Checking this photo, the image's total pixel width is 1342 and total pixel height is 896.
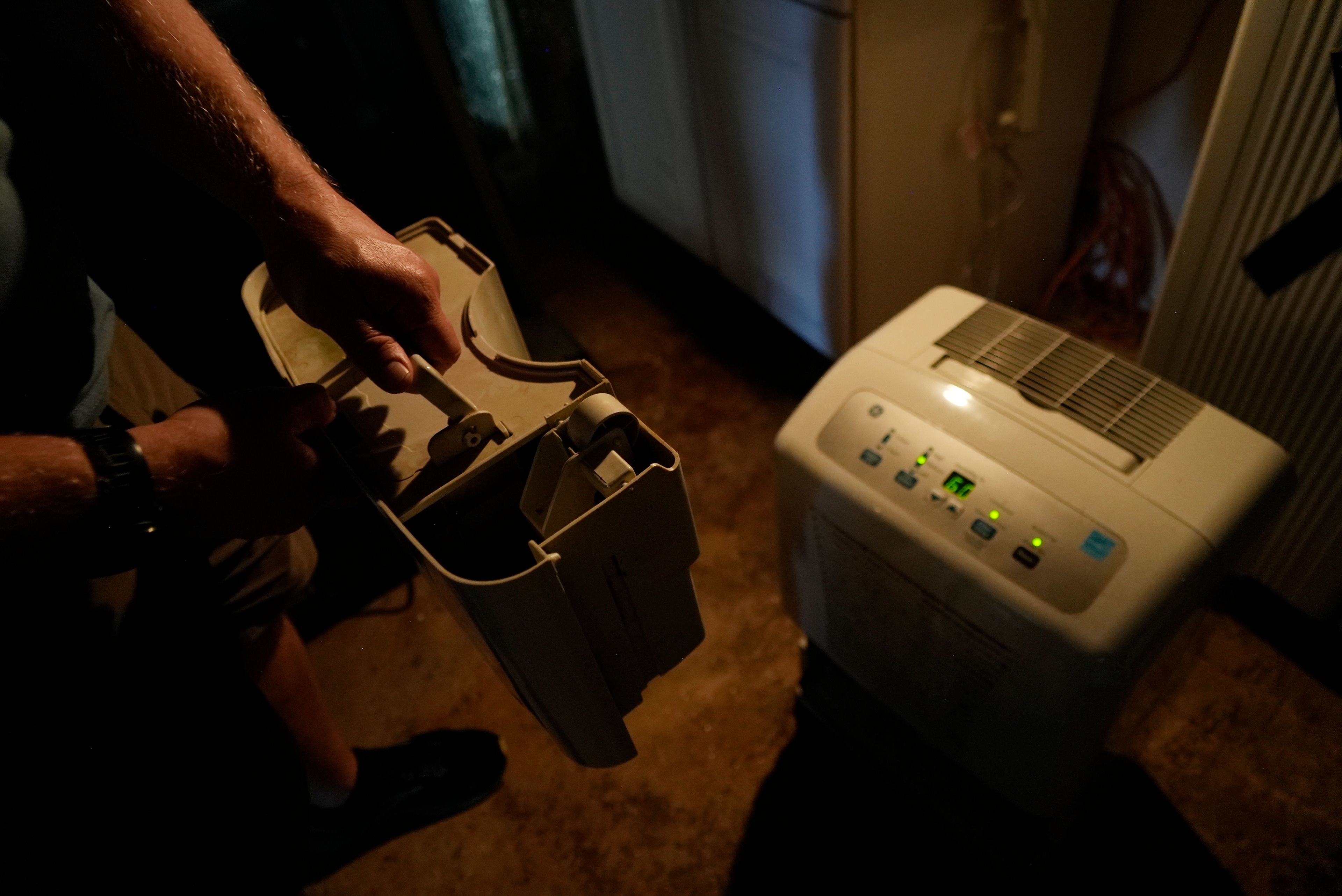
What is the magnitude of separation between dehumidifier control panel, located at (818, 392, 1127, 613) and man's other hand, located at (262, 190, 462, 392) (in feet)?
1.56

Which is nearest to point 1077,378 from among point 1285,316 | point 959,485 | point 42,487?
point 959,485

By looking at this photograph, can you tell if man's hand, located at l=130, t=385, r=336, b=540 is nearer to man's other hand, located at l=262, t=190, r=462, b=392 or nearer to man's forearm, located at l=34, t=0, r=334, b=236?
man's other hand, located at l=262, t=190, r=462, b=392

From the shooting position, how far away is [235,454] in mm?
634

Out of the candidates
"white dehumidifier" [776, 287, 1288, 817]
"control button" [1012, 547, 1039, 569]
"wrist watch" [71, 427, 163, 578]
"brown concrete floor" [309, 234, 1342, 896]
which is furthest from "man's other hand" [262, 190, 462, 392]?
"brown concrete floor" [309, 234, 1342, 896]

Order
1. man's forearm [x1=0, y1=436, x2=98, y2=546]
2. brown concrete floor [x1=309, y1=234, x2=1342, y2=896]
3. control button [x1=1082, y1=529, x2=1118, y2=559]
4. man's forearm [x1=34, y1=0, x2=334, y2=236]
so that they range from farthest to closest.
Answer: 1. brown concrete floor [x1=309, y1=234, x2=1342, y2=896]
2. control button [x1=1082, y1=529, x2=1118, y2=559]
3. man's forearm [x1=34, y1=0, x2=334, y2=236]
4. man's forearm [x1=0, y1=436, x2=98, y2=546]

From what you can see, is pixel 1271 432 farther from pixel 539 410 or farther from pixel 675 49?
pixel 675 49

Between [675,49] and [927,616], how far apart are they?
124cm

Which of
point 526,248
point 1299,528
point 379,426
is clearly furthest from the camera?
point 526,248

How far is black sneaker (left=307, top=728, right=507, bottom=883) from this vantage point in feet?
4.20

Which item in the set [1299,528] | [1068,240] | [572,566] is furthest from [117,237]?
[1068,240]

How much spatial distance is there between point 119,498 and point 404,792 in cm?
85

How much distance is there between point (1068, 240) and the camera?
1939 millimetres

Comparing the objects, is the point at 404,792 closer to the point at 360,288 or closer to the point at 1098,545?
the point at 360,288

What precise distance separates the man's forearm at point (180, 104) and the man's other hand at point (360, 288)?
0.03 metres
